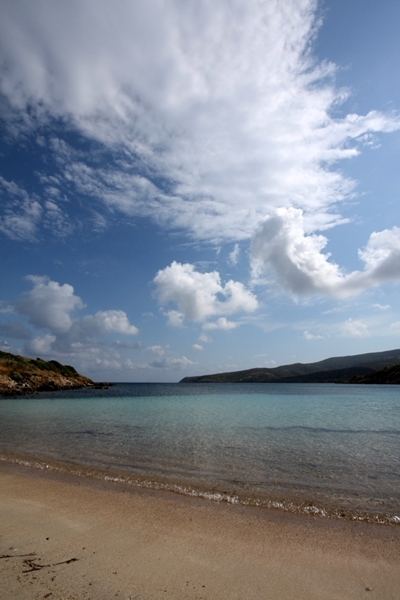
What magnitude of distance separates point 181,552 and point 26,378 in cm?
9527

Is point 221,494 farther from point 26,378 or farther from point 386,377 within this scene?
point 386,377

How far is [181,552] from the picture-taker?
6.21 meters

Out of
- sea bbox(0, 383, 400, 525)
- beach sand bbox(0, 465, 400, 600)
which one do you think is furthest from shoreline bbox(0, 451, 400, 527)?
beach sand bbox(0, 465, 400, 600)

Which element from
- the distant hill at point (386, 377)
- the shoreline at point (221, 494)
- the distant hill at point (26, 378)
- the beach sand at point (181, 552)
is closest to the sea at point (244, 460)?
the shoreline at point (221, 494)

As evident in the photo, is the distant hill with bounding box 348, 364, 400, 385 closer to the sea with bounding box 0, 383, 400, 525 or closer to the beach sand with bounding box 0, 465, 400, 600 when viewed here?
the sea with bounding box 0, 383, 400, 525

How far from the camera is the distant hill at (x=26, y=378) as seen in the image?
251 feet

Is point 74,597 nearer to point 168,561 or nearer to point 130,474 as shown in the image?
point 168,561

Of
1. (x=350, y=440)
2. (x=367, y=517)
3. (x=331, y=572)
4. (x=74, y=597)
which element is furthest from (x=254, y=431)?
(x=74, y=597)

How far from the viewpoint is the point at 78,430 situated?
73.6 ft

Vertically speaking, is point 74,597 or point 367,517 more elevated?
point 74,597

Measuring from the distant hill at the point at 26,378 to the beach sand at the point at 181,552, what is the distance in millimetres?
74899

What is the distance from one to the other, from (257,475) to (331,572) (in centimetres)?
652

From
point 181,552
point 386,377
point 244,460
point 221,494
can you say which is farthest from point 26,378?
point 386,377

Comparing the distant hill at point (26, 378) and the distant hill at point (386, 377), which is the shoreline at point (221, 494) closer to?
the distant hill at point (26, 378)
